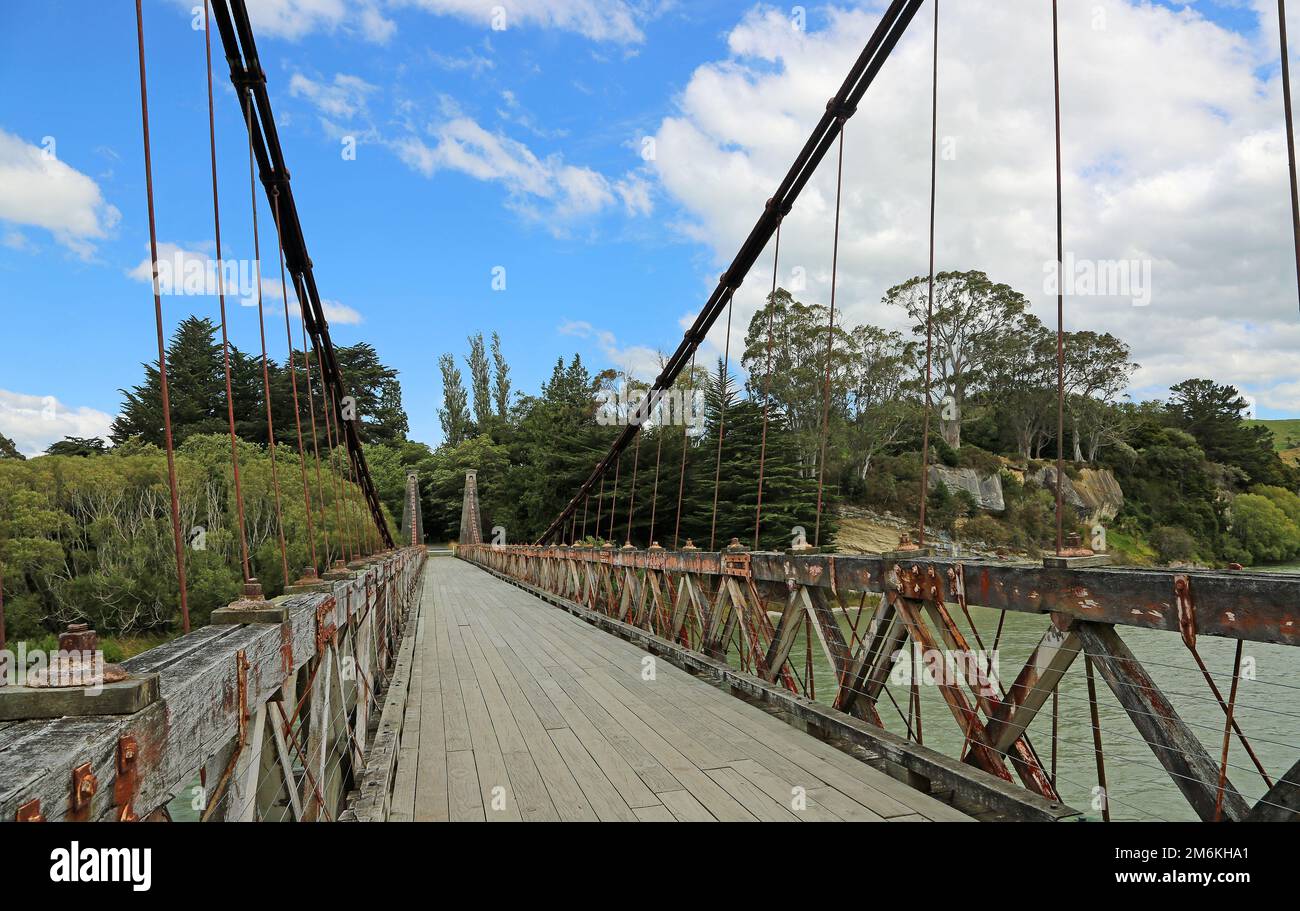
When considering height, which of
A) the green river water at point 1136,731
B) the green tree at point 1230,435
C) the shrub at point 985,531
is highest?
the green tree at point 1230,435

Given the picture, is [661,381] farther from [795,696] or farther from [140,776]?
[140,776]

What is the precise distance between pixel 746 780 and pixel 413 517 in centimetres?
4051

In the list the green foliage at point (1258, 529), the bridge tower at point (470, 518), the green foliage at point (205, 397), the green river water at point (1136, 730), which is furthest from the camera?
the bridge tower at point (470, 518)

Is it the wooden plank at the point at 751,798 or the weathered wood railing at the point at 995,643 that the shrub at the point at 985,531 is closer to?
the weathered wood railing at the point at 995,643

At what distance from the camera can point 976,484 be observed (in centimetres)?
2891

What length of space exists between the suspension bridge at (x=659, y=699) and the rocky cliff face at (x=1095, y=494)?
14.9 meters

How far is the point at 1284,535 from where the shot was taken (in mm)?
8453

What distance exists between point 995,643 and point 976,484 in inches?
1132

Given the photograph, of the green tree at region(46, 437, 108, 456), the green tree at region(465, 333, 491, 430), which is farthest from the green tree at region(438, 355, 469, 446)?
the green tree at region(46, 437, 108, 456)

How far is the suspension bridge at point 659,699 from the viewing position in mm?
1132

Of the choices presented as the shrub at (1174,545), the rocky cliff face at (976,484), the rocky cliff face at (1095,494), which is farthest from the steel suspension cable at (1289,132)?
the rocky cliff face at (976,484)

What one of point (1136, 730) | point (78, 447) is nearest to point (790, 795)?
→ point (1136, 730)

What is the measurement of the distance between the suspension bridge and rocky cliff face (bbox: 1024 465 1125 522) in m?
14.9
